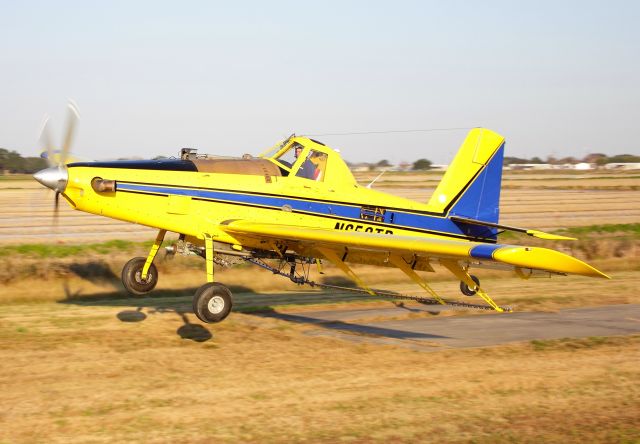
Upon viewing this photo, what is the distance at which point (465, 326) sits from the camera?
13773mm

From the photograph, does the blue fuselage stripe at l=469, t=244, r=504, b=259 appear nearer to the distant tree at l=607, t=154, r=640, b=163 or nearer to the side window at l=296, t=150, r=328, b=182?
the side window at l=296, t=150, r=328, b=182

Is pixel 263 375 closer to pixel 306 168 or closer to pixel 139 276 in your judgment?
pixel 306 168

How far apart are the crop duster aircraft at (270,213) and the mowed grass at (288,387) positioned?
112 centimetres

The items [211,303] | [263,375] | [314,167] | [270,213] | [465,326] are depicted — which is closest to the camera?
[263,375]

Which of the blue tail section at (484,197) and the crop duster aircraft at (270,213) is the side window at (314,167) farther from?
the blue tail section at (484,197)

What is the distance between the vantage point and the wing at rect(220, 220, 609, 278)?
9289 mm

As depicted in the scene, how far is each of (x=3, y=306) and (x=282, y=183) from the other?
625 centimetres

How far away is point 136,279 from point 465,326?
619 cm

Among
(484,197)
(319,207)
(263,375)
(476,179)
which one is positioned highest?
(476,179)

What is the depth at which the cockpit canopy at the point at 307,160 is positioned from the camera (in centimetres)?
1289

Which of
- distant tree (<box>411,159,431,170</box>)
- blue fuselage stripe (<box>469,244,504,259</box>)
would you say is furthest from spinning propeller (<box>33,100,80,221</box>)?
distant tree (<box>411,159,431,170</box>)

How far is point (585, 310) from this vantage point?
15523 mm

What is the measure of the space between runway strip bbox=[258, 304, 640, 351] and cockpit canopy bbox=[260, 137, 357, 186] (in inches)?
107

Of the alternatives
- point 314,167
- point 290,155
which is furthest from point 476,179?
point 290,155
